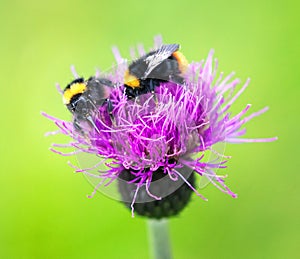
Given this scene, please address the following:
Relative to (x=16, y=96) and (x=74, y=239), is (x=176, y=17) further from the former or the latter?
(x=74, y=239)

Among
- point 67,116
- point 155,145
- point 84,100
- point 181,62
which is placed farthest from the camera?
point 67,116

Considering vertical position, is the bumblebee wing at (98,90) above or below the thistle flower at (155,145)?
above

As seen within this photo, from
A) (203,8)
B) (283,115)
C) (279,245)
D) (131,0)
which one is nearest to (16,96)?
(131,0)

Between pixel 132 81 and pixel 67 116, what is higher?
pixel 67 116

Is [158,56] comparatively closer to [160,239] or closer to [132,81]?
[132,81]

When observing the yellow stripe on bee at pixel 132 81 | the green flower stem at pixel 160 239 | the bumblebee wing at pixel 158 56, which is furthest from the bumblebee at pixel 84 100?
the green flower stem at pixel 160 239

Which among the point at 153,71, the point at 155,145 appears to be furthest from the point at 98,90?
the point at 155,145

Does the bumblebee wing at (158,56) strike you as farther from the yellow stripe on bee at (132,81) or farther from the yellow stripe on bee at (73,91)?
the yellow stripe on bee at (73,91)

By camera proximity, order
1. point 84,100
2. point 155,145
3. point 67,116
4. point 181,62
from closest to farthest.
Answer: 1. point 155,145
2. point 84,100
3. point 181,62
4. point 67,116
